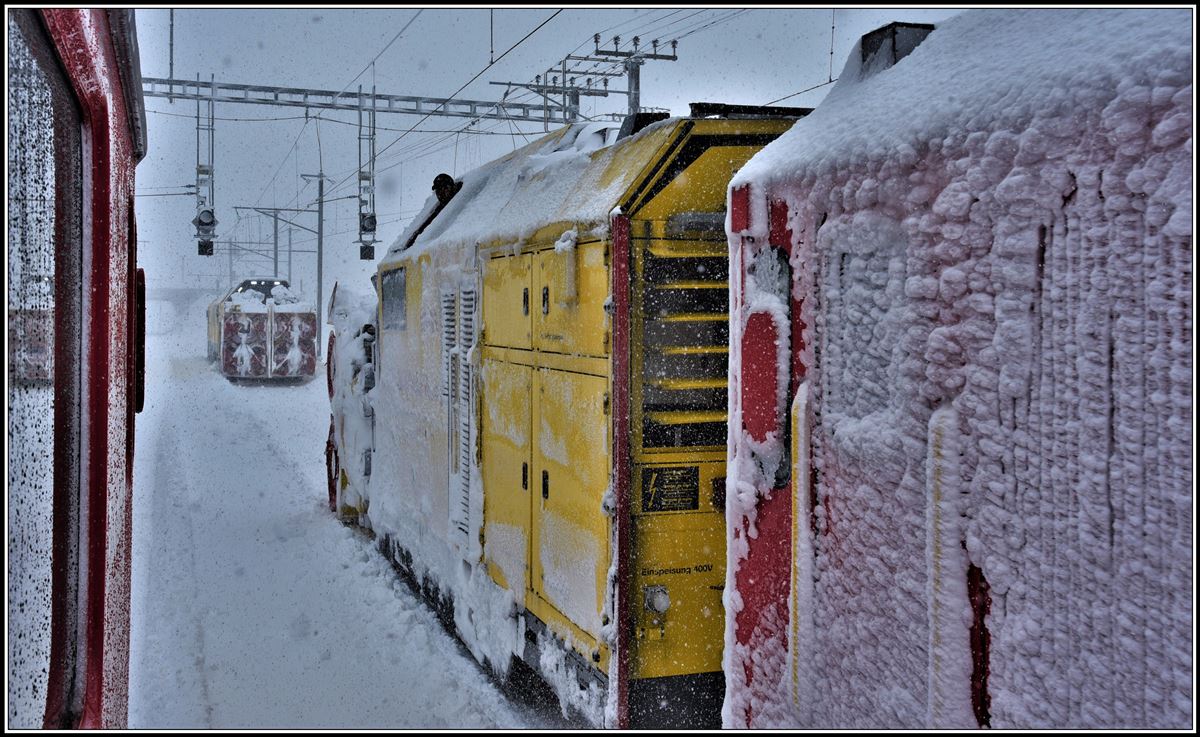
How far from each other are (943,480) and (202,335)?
5784cm

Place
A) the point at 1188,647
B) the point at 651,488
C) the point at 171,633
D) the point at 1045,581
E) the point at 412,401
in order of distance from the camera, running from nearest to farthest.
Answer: the point at 1188,647
the point at 1045,581
the point at 651,488
the point at 171,633
the point at 412,401

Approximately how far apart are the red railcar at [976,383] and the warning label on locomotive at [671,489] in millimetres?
1885

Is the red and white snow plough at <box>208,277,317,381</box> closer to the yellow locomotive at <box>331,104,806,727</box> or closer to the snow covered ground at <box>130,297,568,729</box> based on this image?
the snow covered ground at <box>130,297,568,729</box>

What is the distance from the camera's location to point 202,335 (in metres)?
55.4

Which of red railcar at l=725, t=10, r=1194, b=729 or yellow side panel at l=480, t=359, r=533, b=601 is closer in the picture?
red railcar at l=725, t=10, r=1194, b=729

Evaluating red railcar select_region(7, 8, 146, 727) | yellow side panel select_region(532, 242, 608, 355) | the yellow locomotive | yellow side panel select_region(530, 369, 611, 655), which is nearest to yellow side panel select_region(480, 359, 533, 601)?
the yellow locomotive

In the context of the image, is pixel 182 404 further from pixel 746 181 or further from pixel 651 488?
pixel 746 181

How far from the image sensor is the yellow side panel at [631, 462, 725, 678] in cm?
468

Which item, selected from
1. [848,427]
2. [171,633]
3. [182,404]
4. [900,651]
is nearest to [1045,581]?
[900,651]

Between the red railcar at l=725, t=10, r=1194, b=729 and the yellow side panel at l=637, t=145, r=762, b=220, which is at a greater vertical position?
the yellow side panel at l=637, t=145, r=762, b=220

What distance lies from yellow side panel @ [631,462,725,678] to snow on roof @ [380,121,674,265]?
4.11 ft

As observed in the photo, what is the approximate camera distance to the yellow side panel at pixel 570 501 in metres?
4.72

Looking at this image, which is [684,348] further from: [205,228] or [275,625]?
[205,228]

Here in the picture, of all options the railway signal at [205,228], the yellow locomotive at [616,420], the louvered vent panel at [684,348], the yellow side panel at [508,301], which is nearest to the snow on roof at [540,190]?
the yellow locomotive at [616,420]
